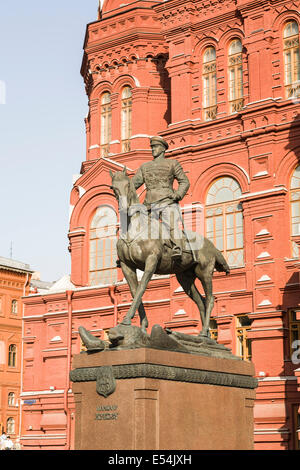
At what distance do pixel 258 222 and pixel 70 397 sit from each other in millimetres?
11023

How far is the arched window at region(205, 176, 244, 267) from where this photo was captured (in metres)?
28.0

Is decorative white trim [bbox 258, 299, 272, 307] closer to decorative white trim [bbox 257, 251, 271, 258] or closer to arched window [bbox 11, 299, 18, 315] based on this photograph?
decorative white trim [bbox 257, 251, 271, 258]

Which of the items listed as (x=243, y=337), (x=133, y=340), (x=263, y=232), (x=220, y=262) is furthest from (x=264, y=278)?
(x=133, y=340)

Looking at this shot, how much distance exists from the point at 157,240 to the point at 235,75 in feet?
58.5

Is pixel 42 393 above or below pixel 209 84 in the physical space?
below

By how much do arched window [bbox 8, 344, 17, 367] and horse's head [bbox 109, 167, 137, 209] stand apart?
42349mm

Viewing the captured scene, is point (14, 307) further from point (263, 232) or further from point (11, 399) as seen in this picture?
point (263, 232)

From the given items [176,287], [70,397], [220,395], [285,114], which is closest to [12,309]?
[70,397]

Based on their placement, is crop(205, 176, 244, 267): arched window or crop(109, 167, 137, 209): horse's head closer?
crop(109, 167, 137, 209): horse's head

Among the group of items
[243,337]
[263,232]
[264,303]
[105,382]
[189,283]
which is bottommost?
[105,382]

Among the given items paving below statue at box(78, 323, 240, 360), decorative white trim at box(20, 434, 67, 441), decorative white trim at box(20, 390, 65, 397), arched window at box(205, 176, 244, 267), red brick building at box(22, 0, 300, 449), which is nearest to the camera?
paving below statue at box(78, 323, 240, 360)

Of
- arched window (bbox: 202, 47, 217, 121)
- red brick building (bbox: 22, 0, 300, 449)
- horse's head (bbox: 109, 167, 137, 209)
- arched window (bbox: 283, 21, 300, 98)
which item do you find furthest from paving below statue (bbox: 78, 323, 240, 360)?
arched window (bbox: 202, 47, 217, 121)

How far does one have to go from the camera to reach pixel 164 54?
34031 mm

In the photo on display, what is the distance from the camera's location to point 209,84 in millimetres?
30250
